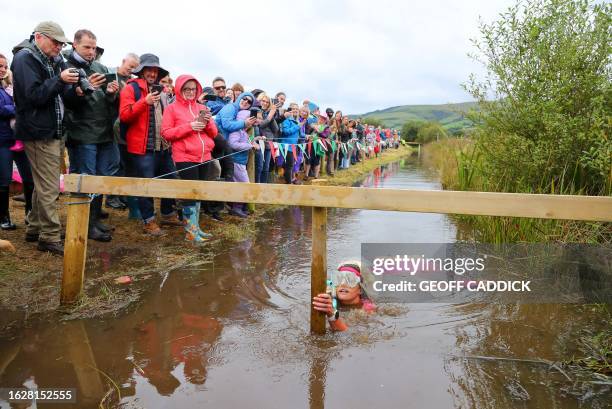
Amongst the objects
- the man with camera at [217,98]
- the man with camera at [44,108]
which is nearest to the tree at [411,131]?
the man with camera at [217,98]

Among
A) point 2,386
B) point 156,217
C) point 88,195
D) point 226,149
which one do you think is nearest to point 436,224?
point 226,149

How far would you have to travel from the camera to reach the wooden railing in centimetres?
332

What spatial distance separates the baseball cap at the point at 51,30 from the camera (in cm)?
506

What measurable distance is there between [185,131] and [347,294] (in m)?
3.44

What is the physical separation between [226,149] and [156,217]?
5.52ft

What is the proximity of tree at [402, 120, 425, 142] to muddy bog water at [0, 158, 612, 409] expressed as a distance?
5459 cm

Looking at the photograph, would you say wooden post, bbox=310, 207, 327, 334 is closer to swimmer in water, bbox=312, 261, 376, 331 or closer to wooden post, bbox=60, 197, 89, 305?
swimmer in water, bbox=312, 261, 376, 331

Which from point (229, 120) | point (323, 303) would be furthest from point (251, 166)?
point (323, 303)

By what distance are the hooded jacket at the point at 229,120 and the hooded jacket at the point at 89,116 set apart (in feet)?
8.26

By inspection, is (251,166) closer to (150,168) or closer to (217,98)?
(217,98)

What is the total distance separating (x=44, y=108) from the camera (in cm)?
522

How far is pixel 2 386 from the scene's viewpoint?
303cm

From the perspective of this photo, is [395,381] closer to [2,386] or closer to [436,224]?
[2,386]

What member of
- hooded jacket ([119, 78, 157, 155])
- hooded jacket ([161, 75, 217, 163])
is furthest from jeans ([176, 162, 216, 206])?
hooded jacket ([119, 78, 157, 155])
